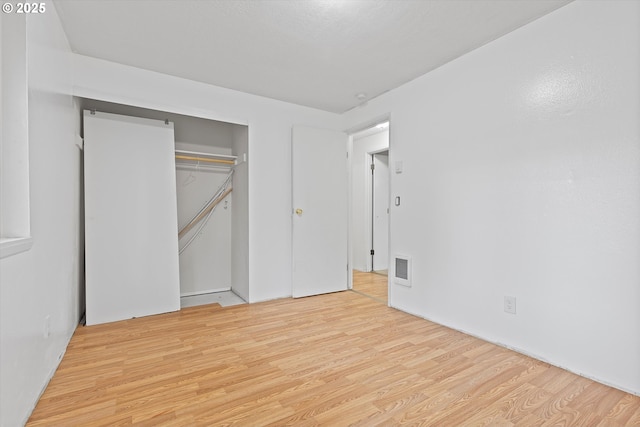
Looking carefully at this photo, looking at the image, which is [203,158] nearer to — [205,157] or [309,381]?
[205,157]

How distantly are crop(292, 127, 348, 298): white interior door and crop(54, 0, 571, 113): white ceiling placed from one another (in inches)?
34.8

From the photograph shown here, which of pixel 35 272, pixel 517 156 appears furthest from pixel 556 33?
pixel 35 272

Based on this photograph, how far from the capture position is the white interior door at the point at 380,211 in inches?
211

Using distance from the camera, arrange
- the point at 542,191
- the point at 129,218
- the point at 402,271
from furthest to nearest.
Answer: the point at 402,271
the point at 129,218
the point at 542,191

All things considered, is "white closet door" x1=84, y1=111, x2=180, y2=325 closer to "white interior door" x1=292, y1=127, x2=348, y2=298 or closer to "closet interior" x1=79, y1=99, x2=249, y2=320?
"closet interior" x1=79, y1=99, x2=249, y2=320

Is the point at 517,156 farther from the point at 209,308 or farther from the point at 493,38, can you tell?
the point at 209,308

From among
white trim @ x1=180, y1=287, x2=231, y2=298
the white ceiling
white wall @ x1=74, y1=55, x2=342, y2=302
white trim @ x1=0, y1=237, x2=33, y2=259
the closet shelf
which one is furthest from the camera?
white trim @ x1=180, y1=287, x2=231, y2=298

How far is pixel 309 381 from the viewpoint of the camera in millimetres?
1871

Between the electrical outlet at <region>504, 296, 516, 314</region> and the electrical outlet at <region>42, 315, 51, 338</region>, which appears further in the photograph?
the electrical outlet at <region>504, 296, 516, 314</region>

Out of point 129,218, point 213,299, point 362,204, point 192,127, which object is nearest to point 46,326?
point 129,218

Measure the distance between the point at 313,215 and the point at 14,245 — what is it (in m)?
2.84

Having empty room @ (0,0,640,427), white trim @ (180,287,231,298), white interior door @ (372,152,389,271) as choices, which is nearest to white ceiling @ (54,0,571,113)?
empty room @ (0,0,640,427)

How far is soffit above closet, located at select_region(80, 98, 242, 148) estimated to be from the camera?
11.3 ft

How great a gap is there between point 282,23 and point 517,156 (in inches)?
79.0
